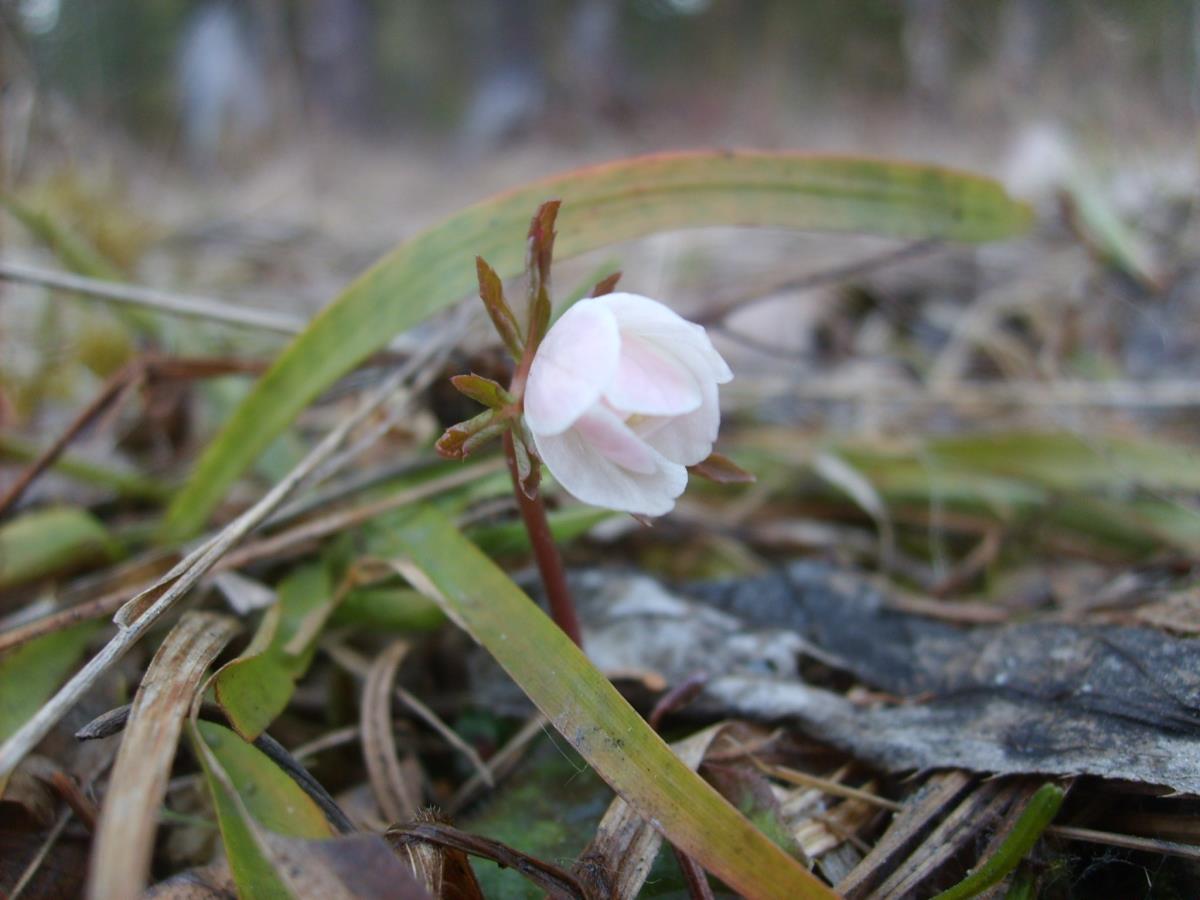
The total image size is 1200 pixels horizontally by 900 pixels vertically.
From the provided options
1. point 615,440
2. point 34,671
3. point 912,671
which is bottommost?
point 912,671

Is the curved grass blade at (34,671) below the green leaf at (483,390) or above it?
below

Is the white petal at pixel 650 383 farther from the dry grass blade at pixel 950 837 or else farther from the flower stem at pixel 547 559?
the dry grass blade at pixel 950 837

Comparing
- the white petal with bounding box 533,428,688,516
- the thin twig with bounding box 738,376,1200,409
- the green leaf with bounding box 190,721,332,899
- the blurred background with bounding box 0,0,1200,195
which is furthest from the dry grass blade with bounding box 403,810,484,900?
the blurred background with bounding box 0,0,1200,195

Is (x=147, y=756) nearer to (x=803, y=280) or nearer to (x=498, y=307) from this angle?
(x=498, y=307)

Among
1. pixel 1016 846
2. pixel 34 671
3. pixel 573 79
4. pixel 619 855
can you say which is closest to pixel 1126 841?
pixel 1016 846

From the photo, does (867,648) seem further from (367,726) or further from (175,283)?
(175,283)

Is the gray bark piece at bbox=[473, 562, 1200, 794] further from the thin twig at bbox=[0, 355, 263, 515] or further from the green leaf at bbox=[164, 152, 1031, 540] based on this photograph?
the thin twig at bbox=[0, 355, 263, 515]

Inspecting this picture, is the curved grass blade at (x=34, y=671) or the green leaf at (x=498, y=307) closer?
the green leaf at (x=498, y=307)

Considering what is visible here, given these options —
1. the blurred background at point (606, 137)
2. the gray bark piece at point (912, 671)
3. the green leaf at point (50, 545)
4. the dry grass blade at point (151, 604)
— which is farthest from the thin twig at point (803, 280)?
the green leaf at point (50, 545)
